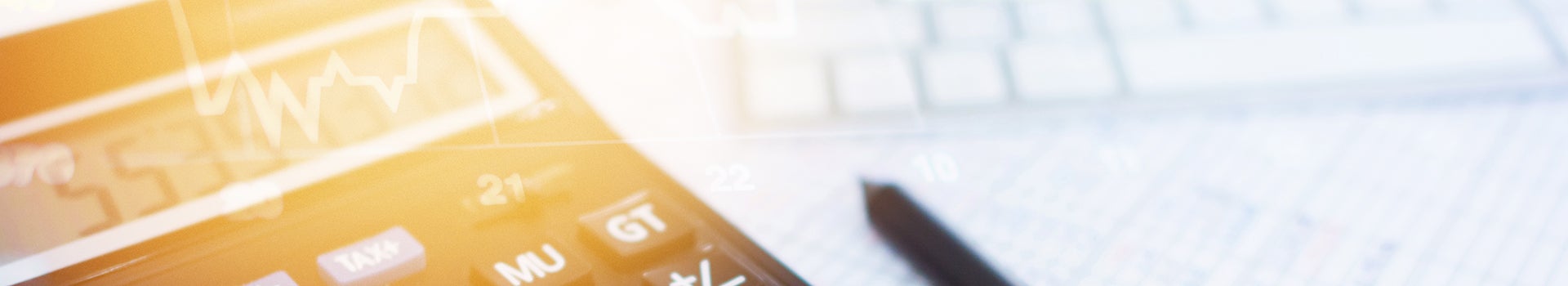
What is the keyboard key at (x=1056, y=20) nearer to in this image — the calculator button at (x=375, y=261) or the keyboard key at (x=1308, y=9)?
the keyboard key at (x=1308, y=9)

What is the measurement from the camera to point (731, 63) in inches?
16.2

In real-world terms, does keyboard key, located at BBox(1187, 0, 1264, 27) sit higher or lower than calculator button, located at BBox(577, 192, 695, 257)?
higher

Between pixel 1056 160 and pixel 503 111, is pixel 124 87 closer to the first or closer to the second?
pixel 503 111

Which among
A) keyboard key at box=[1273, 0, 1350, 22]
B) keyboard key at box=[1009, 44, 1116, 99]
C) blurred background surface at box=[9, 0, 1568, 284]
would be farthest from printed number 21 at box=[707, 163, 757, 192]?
keyboard key at box=[1273, 0, 1350, 22]

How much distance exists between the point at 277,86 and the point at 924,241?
17 centimetres

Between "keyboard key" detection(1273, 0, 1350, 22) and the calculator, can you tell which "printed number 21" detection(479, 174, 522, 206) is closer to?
the calculator

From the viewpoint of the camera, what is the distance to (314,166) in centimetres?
30

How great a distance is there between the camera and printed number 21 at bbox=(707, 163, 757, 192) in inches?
13.8

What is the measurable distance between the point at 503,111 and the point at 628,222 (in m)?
0.05

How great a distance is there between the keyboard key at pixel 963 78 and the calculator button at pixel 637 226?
0.41 ft

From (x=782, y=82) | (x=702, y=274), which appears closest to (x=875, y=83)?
(x=782, y=82)

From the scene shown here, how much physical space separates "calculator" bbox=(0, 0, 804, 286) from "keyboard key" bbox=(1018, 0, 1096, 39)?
18 cm

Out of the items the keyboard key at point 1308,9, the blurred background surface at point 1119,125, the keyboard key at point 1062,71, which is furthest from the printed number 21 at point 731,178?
the keyboard key at point 1308,9

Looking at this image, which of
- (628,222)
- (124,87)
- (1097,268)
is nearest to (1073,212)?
(1097,268)
